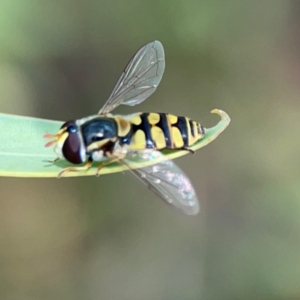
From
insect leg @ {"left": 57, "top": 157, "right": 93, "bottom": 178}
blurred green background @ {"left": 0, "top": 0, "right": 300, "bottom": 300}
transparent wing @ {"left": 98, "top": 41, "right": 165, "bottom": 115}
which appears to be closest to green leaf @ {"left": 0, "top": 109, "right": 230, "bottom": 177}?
insect leg @ {"left": 57, "top": 157, "right": 93, "bottom": 178}

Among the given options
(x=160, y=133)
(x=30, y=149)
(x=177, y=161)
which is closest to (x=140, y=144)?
(x=160, y=133)

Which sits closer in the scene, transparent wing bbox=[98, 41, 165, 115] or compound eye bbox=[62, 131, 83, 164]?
compound eye bbox=[62, 131, 83, 164]

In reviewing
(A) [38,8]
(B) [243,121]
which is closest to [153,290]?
(B) [243,121]

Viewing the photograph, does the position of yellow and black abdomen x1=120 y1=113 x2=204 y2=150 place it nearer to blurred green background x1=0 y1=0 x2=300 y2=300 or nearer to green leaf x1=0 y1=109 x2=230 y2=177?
green leaf x1=0 y1=109 x2=230 y2=177

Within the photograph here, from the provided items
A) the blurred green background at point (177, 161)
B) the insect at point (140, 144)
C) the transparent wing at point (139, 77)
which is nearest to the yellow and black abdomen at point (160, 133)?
the insect at point (140, 144)

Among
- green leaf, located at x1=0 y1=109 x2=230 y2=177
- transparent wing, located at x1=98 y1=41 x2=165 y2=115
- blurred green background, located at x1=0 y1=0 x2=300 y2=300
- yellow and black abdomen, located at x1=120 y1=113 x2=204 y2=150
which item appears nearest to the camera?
green leaf, located at x1=0 y1=109 x2=230 y2=177

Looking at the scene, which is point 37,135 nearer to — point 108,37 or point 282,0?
point 108,37

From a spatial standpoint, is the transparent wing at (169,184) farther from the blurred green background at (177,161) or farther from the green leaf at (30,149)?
the blurred green background at (177,161)
